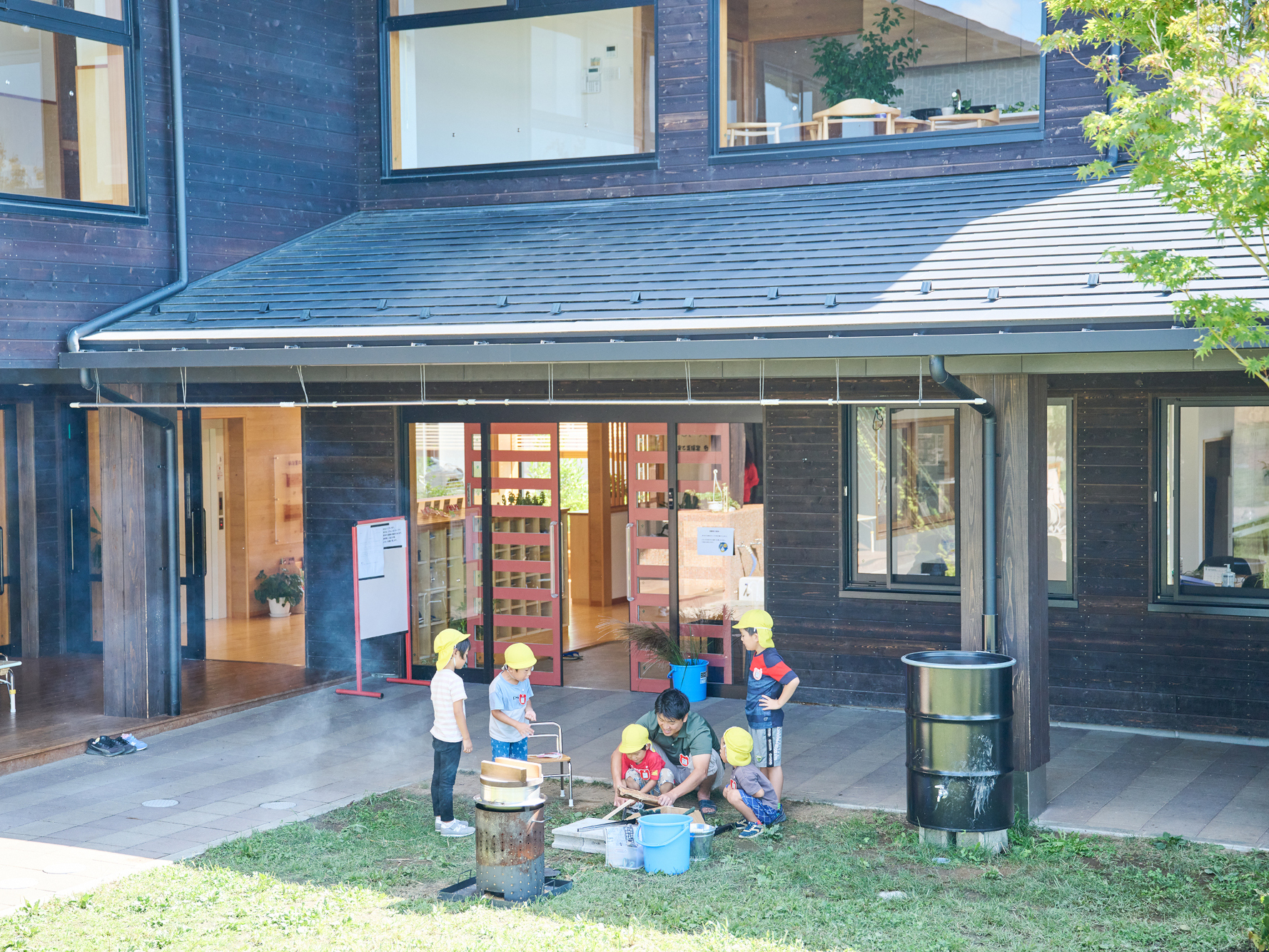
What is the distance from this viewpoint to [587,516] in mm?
15781

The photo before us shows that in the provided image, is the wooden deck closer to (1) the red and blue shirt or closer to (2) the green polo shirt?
(2) the green polo shirt

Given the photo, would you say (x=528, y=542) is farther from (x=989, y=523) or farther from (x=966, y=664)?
(x=966, y=664)

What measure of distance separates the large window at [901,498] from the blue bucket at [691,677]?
143 centimetres

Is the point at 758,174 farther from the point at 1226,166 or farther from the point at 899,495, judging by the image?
the point at 1226,166

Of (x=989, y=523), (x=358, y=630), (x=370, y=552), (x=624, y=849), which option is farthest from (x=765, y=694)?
(x=370, y=552)

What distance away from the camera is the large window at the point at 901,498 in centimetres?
1083

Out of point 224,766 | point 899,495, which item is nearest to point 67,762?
point 224,766

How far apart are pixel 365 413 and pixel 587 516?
390cm

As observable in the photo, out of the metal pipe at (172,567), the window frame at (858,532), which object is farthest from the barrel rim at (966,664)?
the metal pipe at (172,567)

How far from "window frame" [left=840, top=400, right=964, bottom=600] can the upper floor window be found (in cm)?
232

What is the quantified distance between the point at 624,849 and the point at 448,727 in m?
1.30

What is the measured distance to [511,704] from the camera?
8.01 m

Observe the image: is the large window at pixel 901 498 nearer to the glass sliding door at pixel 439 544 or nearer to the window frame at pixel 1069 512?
the window frame at pixel 1069 512

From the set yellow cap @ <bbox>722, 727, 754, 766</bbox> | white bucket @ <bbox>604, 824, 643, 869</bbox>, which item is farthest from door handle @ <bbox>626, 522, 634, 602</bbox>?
white bucket @ <bbox>604, 824, 643, 869</bbox>
